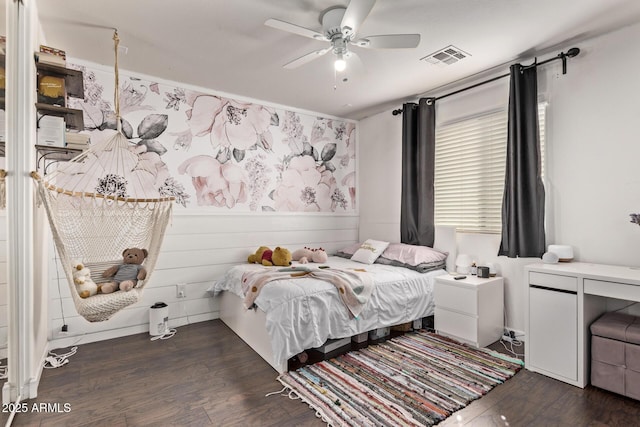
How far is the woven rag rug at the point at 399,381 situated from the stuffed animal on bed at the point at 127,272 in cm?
125

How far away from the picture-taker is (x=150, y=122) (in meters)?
3.45

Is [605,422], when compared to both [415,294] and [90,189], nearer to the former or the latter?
[415,294]

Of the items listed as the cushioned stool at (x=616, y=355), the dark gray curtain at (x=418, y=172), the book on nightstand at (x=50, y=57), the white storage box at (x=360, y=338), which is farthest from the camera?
the dark gray curtain at (x=418, y=172)

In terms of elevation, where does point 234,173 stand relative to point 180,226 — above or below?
above

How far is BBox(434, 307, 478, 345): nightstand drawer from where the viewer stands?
290 centimetres

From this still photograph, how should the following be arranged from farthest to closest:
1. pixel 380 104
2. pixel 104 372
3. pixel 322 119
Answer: pixel 322 119 < pixel 380 104 < pixel 104 372

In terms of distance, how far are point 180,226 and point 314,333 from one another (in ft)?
6.28

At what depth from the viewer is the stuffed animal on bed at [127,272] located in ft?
7.55

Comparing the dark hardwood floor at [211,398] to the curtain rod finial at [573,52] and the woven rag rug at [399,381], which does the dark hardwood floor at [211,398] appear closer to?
the woven rag rug at [399,381]

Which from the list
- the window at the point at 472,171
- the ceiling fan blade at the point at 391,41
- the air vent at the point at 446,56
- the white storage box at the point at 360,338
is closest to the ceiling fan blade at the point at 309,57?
the ceiling fan blade at the point at 391,41

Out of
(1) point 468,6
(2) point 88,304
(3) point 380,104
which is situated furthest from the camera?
(3) point 380,104

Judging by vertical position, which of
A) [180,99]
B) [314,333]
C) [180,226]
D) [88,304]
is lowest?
[314,333]

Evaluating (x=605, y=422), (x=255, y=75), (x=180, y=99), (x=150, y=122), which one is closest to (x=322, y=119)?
(x=255, y=75)

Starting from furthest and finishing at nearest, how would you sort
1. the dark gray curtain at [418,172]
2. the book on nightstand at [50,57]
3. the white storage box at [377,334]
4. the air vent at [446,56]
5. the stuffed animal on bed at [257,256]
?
the dark gray curtain at [418,172] → the stuffed animal on bed at [257,256] → the white storage box at [377,334] → the air vent at [446,56] → the book on nightstand at [50,57]
